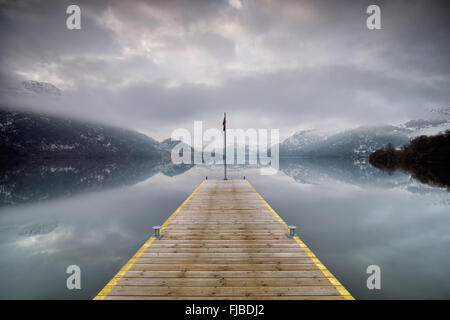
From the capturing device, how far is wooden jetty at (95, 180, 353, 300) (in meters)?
4.43

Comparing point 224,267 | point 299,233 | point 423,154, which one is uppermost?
point 423,154

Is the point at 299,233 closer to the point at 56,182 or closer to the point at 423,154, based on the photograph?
the point at 56,182

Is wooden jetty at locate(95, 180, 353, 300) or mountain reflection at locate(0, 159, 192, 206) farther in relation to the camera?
mountain reflection at locate(0, 159, 192, 206)

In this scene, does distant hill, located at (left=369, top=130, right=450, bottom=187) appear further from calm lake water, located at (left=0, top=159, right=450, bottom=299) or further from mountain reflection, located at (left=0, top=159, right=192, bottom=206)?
mountain reflection, located at (left=0, top=159, right=192, bottom=206)

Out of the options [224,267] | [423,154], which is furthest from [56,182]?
[423,154]

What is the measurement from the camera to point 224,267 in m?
5.46

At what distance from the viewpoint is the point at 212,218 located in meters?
9.89

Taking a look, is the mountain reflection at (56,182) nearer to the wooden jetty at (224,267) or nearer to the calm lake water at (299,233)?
the calm lake water at (299,233)

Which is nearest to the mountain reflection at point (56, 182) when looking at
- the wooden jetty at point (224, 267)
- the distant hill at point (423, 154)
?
the wooden jetty at point (224, 267)

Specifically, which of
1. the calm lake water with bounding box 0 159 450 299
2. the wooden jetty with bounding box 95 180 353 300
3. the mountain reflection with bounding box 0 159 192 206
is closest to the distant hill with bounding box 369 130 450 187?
the calm lake water with bounding box 0 159 450 299

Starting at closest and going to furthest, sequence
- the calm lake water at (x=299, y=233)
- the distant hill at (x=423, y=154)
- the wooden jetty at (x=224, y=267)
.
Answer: the wooden jetty at (x=224, y=267) < the calm lake water at (x=299, y=233) < the distant hill at (x=423, y=154)

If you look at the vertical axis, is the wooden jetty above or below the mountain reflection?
above

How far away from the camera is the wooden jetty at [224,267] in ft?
14.5
